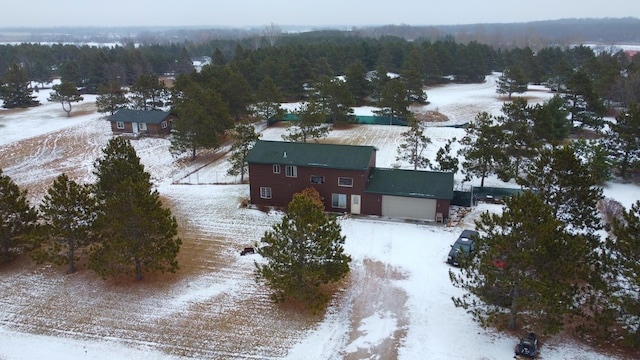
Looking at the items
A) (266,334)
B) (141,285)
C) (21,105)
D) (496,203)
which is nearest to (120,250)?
(141,285)

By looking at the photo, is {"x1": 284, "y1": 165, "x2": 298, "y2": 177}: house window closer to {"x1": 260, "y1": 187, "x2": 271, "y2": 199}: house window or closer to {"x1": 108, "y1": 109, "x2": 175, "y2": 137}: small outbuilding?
{"x1": 260, "y1": 187, "x2": 271, "y2": 199}: house window

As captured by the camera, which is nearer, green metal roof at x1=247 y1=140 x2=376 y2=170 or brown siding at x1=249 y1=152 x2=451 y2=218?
brown siding at x1=249 y1=152 x2=451 y2=218

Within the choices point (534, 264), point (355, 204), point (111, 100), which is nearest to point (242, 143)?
point (355, 204)

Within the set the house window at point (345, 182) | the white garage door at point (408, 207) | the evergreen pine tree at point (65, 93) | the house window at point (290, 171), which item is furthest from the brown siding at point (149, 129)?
the white garage door at point (408, 207)

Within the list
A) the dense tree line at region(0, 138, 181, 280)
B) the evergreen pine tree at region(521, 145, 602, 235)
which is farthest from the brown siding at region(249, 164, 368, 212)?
the evergreen pine tree at region(521, 145, 602, 235)

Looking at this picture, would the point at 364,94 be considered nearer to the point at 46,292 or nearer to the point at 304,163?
the point at 304,163
